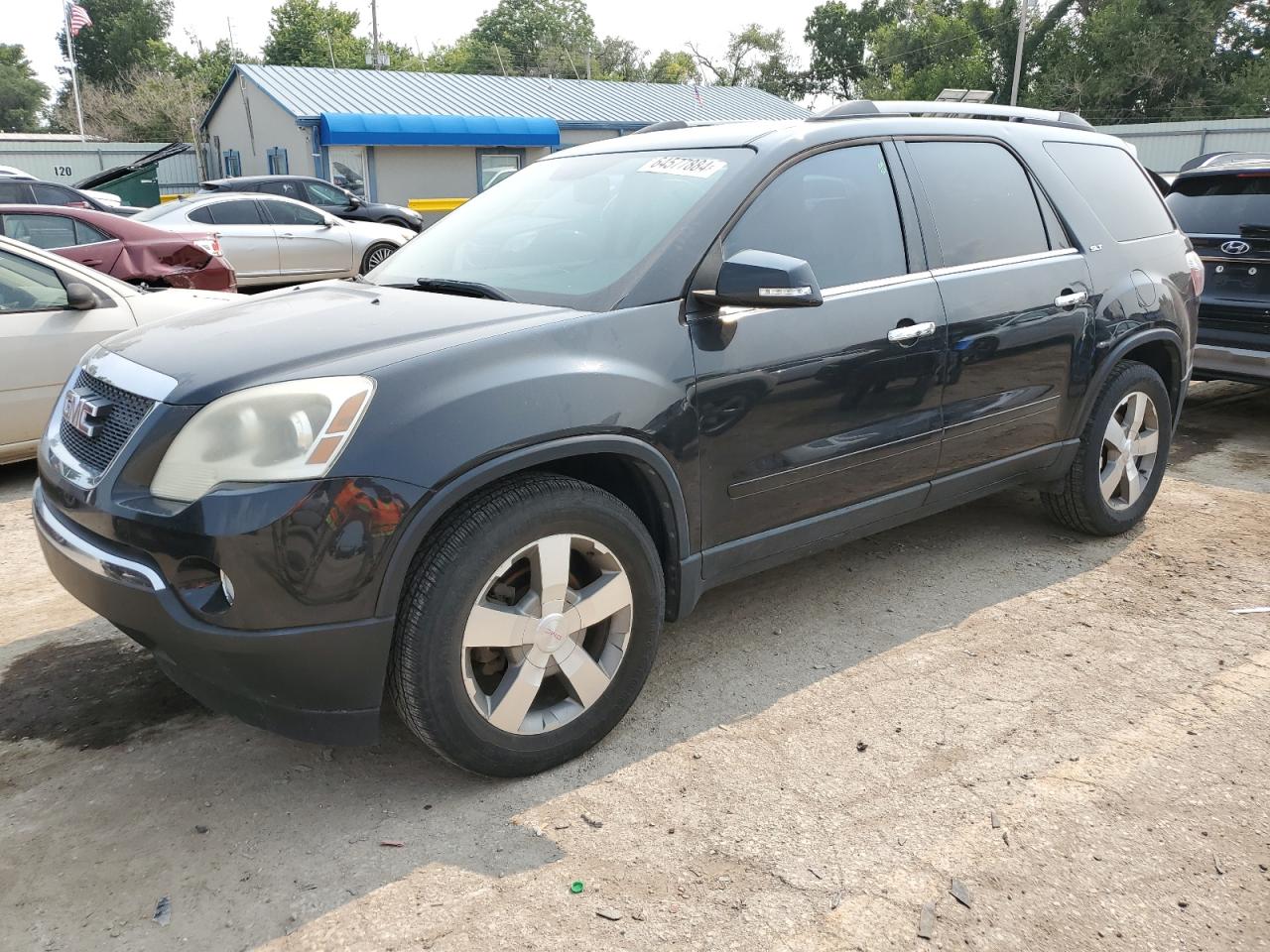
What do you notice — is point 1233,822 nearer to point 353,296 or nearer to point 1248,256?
point 353,296

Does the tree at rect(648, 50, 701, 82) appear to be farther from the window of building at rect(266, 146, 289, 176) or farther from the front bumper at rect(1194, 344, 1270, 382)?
the front bumper at rect(1194, 344, 1270, 382)

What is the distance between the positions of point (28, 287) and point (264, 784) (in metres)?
4.11

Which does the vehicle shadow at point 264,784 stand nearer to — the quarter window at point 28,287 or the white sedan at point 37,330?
the white sedan at point 37,330

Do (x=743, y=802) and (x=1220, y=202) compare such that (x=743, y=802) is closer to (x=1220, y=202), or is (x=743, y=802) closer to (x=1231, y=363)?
(x=1231, y=363)

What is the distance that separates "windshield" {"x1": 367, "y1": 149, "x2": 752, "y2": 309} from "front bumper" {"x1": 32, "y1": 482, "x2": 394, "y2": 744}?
→ 3.90 ft

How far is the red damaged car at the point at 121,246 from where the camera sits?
794 cm

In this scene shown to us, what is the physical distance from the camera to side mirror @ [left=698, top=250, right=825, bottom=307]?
2.90 m

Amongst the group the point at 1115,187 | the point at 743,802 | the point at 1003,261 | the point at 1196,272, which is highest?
the point at 1115,187

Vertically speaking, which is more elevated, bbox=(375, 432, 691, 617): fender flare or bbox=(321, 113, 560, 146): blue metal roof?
bbox=(321, 113, 560, 146): blue metal roof

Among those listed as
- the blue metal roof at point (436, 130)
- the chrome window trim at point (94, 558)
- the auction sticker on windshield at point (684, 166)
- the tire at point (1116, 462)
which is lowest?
the tire at point (1116, 462)

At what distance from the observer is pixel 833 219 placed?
352 centimetres

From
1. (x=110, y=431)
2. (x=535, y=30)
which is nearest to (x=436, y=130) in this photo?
(x=110, y=431)

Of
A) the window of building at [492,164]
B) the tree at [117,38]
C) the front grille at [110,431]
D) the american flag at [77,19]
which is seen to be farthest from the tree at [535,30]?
the front grille at [110,431]

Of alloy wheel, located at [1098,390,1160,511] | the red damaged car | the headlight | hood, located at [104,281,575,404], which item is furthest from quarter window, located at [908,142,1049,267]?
the red damaged car
